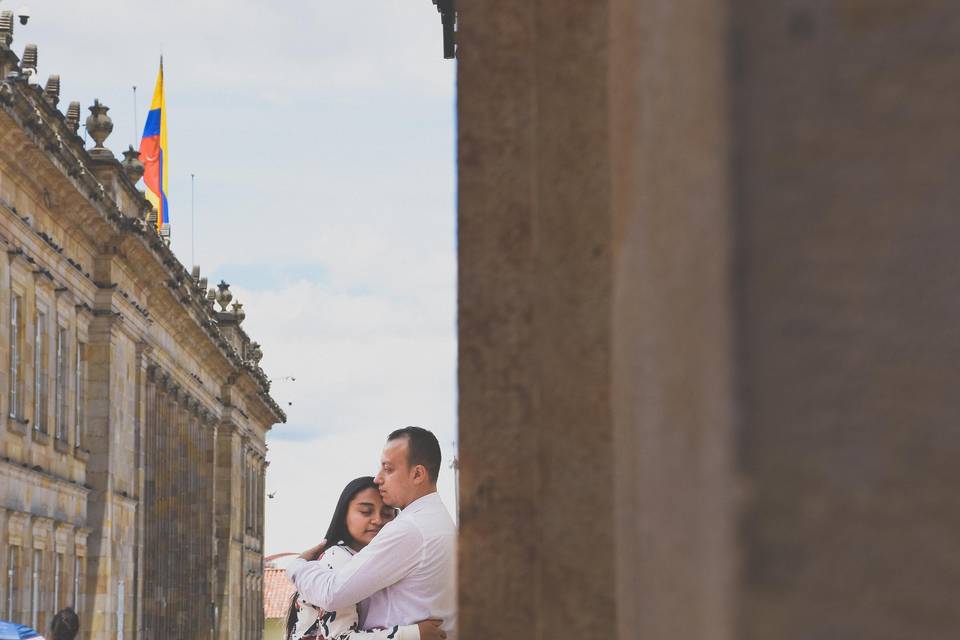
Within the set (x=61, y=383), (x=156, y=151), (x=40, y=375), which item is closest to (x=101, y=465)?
(x=61, y=383)

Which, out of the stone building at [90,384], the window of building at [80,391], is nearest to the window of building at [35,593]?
the stone building at [90,384]

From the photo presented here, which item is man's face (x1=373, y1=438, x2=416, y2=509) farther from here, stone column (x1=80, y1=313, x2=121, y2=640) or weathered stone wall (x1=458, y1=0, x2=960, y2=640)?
stone column (x1=80, y1=313, x2=121, y2=640)

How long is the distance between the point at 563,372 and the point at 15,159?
92.8 feet

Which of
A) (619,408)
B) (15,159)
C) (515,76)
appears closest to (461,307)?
(515,76)

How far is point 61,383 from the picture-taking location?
34375mm

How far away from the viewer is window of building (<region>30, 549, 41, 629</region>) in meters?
31.4

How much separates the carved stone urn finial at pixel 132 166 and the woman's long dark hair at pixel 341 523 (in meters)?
34.0

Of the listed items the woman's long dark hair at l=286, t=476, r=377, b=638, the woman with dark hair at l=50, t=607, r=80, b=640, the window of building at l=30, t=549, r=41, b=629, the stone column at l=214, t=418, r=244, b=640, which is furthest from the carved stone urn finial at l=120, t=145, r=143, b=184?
the woman's long dark hair at l=286, t=476, r=377, b=638

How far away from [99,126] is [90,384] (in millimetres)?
5112

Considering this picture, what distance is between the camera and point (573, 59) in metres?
2.83

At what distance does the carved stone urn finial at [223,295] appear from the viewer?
63312 mm

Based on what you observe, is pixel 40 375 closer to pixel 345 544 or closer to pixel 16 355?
pixel 16 355

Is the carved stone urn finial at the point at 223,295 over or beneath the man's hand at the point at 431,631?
over

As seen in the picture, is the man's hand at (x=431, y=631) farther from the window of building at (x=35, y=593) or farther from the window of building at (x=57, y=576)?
the window of building at (x=57, y=576)
